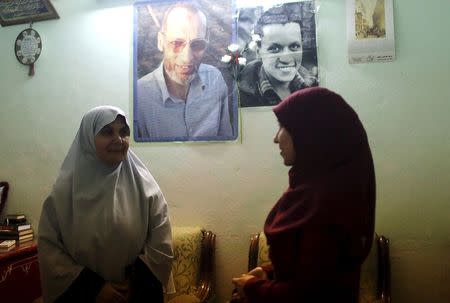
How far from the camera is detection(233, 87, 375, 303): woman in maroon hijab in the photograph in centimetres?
89

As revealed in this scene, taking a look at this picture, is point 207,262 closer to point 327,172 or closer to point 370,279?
point 370,279

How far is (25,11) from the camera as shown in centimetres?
242

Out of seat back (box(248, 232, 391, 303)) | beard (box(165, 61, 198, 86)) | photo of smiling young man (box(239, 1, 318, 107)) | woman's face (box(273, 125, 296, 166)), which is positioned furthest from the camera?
beard (box(165, 61, 198, 86))

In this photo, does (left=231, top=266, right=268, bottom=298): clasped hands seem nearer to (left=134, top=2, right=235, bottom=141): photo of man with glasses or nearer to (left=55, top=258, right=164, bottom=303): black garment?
(left=55, top=258, right=164, bottom=303): black garment

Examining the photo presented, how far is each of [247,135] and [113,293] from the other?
117 centimetres

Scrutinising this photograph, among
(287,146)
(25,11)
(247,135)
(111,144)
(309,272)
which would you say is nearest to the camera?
(309,272)

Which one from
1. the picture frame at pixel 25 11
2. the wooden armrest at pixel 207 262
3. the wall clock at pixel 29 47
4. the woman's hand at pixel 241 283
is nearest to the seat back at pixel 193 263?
the wooden armrest at pixel 207 262

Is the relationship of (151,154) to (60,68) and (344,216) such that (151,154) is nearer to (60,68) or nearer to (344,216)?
(60,68)

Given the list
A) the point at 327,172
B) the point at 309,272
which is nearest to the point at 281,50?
the point at 327,172

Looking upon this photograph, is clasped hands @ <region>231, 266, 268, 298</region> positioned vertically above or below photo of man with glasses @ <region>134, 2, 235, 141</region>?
below

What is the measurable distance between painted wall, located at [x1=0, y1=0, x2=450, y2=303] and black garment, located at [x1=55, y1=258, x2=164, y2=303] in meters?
0.73

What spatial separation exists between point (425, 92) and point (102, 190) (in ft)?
6.01

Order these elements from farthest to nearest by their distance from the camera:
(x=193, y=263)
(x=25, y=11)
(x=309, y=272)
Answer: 1. (x=25, y=11)
2. (x=193, y=263)
3. (x=309, y=272)

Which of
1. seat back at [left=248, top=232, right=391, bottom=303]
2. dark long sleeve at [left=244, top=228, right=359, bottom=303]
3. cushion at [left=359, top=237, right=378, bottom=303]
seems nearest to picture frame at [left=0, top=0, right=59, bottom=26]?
seat back at [left=248, top=232, right=391, bottom=303]
